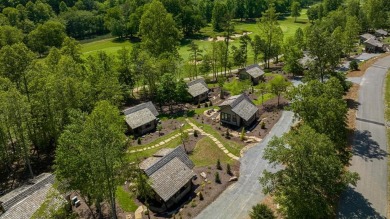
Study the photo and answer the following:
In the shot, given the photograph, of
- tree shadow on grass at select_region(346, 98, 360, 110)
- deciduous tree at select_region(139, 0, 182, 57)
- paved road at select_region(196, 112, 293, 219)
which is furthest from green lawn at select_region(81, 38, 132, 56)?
paved road at select_region(196, 112, 293, 219)

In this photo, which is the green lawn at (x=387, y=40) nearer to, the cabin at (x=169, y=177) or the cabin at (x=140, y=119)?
the cabin at (x=140, y=119)

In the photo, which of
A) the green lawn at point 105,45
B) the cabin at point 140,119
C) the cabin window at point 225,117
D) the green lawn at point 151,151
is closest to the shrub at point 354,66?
the cabin window at point 225,117

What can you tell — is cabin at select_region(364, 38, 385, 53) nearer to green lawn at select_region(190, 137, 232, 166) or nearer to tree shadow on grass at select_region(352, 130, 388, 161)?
tree shadow on grass at select_region(352, 130, 388, 161)

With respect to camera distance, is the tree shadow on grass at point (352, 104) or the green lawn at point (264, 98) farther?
the green lawn at point (264, 98)

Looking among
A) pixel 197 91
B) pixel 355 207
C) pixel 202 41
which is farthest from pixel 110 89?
pixel 202 41

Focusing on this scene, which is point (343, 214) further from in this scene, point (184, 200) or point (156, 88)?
point (156, 88)

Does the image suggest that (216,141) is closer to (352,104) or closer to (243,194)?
(243,194)

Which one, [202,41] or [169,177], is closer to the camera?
[169,177]
